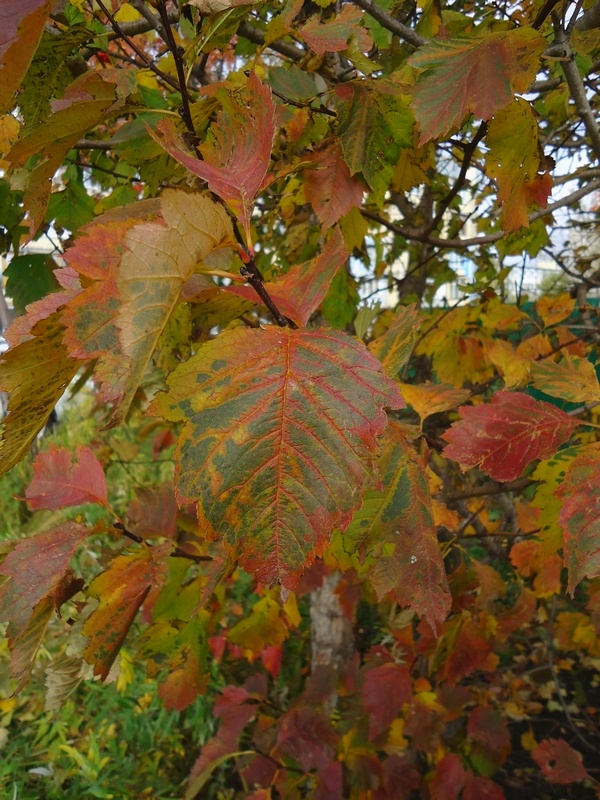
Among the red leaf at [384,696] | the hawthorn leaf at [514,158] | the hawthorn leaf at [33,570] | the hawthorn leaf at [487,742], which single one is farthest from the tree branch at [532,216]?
the hawthorn leaf at [487,742]

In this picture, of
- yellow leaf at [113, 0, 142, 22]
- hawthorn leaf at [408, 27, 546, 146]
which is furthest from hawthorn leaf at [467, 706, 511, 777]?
yellow leaf at [113, 0, 142, 22]

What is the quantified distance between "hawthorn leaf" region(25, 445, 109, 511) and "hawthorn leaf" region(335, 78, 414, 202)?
0.59 m

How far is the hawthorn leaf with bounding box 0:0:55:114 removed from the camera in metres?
0.44

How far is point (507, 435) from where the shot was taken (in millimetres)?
747

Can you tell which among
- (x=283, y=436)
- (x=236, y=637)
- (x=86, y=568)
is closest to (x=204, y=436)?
(x=283, y=436)

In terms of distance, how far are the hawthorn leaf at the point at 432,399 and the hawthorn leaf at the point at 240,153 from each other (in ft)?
1.41

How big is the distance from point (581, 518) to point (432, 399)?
1.01ft

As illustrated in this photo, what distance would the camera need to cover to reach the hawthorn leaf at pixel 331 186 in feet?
3.03

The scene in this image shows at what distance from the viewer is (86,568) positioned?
3441mm

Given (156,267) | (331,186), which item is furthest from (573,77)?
(156,267)

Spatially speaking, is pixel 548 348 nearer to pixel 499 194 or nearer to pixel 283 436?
pixel 499 194

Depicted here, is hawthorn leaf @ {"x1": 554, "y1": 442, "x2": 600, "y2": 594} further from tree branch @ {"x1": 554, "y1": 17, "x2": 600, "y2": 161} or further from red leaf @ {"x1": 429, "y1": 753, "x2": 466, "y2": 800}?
red leaf @ {"x1": 429, "y1": 753, "x2": 466, "y2": 800}

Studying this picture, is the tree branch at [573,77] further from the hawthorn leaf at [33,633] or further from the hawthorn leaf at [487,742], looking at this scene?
the hawthorn leaf at [487,742]

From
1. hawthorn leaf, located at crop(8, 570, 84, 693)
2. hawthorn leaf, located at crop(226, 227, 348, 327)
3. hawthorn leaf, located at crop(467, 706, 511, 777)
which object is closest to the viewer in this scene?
hawthorn leaf, located at crop(226, 227, 348, 327)
